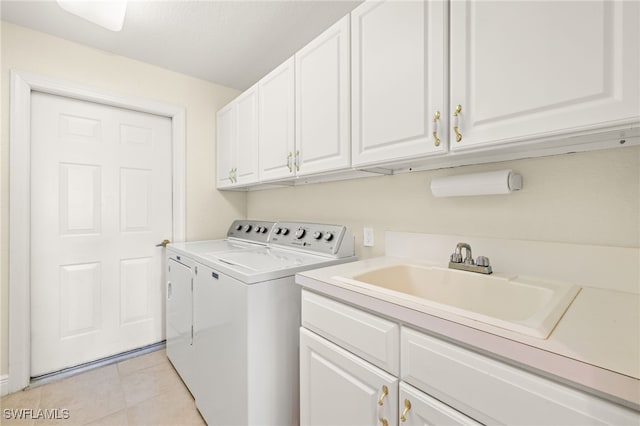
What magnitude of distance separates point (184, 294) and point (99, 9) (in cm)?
163

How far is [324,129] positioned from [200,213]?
1670 millimetres

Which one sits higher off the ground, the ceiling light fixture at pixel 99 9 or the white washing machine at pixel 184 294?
the ceiling light fixture at pixel 99 9

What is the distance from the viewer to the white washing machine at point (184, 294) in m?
1.78

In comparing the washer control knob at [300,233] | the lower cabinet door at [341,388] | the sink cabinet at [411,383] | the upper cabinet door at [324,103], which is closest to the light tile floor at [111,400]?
the lower cabinet door at [341,388]

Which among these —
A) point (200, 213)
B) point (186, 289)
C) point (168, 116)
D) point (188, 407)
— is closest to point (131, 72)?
point (168, 116)

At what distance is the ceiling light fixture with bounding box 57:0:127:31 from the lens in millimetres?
1337

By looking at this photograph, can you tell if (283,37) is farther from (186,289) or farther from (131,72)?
(186,289)

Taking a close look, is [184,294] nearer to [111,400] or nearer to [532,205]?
[111,400]

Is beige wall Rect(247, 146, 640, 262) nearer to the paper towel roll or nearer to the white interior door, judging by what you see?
the paper towel roll

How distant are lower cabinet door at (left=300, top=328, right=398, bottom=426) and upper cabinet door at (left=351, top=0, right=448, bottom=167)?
805 millimetres

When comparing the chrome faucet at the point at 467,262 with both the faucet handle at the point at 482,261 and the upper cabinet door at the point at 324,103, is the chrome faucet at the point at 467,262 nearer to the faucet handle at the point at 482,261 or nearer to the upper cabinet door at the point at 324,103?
the faucet handle at the point at 482,261

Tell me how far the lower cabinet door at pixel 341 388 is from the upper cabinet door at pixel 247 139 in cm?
134

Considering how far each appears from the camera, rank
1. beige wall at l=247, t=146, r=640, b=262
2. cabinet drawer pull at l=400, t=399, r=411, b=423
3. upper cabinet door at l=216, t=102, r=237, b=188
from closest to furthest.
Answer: cabinet drawer pull at l=400, t=399, r=411, b=423 → beige wall at l=247, t=146, r=640, b=262 → upper cabinet door at l=216, t=102, r=237, b=188

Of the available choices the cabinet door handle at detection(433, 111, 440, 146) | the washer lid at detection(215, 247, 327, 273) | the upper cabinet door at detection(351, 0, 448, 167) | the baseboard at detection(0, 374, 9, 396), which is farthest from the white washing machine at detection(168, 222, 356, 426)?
the baseboard at detection(0, 374, 9, 396)
